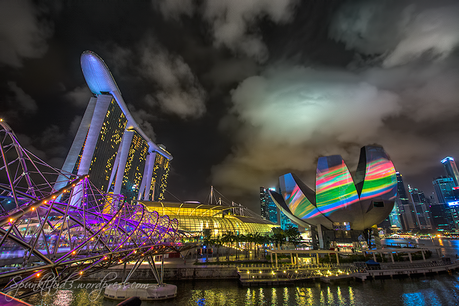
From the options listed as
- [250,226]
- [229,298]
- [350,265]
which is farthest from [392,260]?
[250,226]

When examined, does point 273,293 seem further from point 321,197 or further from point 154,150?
point 154,150

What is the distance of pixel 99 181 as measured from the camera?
7762 cm

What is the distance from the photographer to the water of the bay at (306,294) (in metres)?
21.3

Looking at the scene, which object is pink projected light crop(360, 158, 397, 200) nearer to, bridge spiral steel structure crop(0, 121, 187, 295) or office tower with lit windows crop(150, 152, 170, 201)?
bridge spiral steel structure crop(0, 121, 187, 295)

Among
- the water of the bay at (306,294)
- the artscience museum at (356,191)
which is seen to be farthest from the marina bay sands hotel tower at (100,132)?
the artscience museum at (356,191)

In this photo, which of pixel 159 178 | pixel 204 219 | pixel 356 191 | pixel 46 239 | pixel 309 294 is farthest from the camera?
pixel 159 178

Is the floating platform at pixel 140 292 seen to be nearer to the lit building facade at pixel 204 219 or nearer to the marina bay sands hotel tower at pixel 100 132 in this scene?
the lit building facade at pixel 204 219

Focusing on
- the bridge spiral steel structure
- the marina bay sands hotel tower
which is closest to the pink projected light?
the bridge spiral steel structure

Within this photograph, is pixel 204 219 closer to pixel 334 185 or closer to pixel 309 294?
pixel 334 185

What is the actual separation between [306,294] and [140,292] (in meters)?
17.7

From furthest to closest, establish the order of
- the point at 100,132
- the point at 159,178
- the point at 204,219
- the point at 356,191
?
the point at 159,178 → the point at 100,132 → the point at 204,219 → the point at 356,191

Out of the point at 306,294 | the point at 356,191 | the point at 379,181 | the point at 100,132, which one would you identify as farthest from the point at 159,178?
the point at 306,294

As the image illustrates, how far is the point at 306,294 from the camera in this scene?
23.9 m

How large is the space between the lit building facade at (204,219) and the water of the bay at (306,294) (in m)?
28.5
